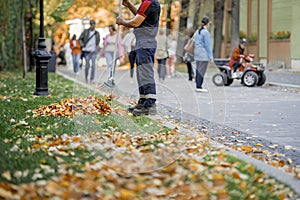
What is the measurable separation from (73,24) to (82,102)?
122 feet

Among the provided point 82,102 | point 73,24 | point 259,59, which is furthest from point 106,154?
point 73,24

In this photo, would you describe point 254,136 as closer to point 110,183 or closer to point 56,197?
point 110,183

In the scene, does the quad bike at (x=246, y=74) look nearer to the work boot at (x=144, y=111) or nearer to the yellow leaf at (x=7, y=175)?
the work boot at (x=144, y=111)

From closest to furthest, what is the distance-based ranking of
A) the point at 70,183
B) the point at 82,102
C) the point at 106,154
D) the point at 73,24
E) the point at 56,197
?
the point at 56,197
the point at 70,183
the point at 106,154
the point at 82,102
the point at 73,24

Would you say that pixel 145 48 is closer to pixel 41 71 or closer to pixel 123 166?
pixel 123 166

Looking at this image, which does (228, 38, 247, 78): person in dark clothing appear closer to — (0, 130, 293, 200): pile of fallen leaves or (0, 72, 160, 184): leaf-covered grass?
(0, 72, 160, 184): leaf-covered grass

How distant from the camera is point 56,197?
512cm

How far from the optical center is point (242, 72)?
805 inches

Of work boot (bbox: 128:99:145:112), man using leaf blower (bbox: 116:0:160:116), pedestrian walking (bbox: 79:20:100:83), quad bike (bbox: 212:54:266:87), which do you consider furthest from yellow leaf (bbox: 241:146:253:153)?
pedestrian walking (bbox: 79:20:100:83)

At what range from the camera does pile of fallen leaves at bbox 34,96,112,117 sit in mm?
10045

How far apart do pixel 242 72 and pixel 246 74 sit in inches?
11.8

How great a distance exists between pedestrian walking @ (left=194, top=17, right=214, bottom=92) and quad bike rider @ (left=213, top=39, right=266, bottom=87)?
3677mm

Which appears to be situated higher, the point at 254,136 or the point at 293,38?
the point at 293,38

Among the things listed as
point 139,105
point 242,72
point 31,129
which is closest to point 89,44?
point 242,72
